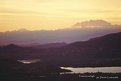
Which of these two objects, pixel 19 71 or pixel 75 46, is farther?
pixel 75 46

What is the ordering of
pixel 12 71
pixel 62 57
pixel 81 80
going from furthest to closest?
pixel 62 57
pixel 12 71
pixel 81 80

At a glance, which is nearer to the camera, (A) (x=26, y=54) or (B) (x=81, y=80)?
(B) (x=81, y=80)

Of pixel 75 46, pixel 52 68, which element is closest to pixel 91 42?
pixel 75 46

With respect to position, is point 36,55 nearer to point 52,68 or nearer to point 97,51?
point 97,51

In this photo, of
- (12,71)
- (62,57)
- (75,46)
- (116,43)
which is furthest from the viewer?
(75,46)

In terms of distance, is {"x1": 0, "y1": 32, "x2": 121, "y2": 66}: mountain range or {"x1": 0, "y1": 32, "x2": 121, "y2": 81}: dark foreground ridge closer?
{"x1": 0, "y1": 32, "x2": 121, "y2": 81}: dark foreground ridge

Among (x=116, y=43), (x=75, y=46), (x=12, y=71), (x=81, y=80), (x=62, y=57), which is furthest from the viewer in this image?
(x=75, y=46)

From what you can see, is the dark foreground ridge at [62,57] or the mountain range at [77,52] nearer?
the dark foreground ridge at [62,57]

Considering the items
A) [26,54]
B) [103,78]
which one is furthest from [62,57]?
[103,78]

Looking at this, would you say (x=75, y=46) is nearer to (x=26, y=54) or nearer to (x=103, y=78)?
(x=26, y=54)
